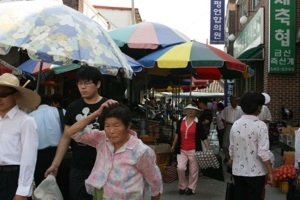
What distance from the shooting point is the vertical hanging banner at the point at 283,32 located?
13.4 meters

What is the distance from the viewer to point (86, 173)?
3914mm

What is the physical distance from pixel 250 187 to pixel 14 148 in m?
2.69

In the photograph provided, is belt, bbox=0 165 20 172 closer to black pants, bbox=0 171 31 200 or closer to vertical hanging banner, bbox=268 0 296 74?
black pants, bbox=0 171 31 200

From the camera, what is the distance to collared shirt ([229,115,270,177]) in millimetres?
4773

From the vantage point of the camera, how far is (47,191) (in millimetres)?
3506

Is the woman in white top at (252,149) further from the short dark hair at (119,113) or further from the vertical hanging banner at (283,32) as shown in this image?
the vertical hanging banner at (283,32)

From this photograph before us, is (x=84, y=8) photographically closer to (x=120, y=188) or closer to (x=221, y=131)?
(x=221, y=131)

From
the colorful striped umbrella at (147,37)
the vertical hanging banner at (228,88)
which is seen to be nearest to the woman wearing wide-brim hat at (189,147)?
the colorful striped umbrella at (147,37)

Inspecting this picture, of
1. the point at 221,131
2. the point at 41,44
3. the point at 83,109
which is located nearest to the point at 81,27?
the point at 41,44

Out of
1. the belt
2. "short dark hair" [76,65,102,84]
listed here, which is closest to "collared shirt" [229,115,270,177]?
"short dark hair" [76,65,102,84]

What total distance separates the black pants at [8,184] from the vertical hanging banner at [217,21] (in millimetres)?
21475

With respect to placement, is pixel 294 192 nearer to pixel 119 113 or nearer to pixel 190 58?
pixel 119 113

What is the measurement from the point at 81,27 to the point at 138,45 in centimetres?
511

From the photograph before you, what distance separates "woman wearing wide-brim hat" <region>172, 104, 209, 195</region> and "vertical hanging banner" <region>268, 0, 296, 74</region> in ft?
22.3
